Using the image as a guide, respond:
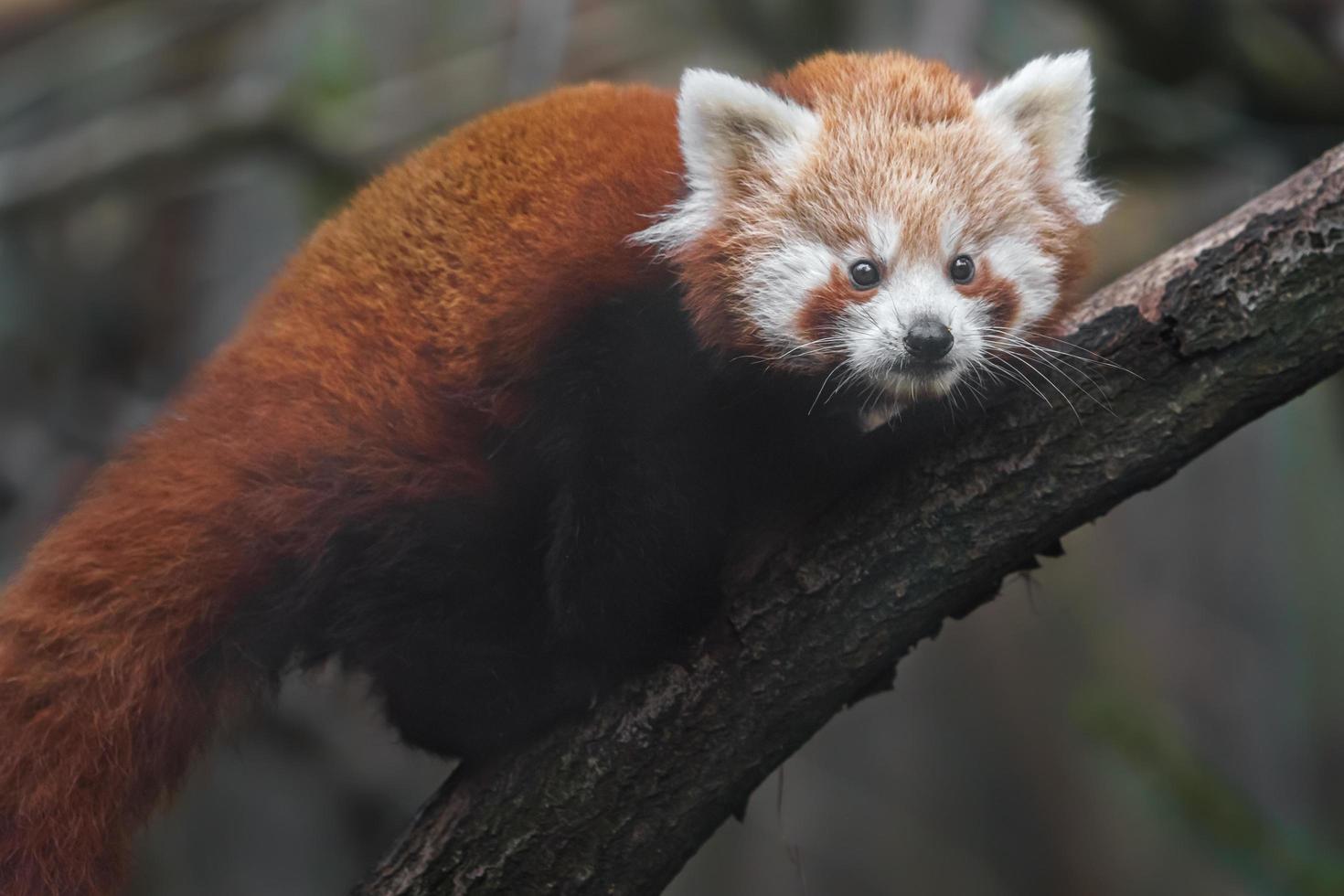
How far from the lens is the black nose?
1.75 m

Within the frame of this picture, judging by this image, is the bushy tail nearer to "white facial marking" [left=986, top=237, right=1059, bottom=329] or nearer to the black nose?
the black nose

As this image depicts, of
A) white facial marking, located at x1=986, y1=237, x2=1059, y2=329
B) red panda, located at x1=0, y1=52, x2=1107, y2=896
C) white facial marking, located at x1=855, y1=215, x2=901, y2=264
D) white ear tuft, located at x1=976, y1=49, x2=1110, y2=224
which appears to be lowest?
red panda, located at x1=0, y1=52, x2=1107, y2=896

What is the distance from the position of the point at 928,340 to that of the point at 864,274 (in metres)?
0.16

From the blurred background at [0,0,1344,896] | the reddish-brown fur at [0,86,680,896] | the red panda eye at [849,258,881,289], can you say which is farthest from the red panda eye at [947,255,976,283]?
the blurred background at [0,0,1344,896]

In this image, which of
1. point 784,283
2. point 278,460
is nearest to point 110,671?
point 278,460

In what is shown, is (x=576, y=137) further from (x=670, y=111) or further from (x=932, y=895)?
(x=932, y=895)

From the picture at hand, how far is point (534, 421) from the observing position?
6.72 ft

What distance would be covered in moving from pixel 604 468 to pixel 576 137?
612 millimetres

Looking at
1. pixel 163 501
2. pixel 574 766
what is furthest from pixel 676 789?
pixel 163 501

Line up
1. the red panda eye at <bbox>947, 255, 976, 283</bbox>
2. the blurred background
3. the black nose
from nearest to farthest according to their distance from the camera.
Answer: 1. the black nose
2. the red panda eye at <bbox>947, 255, 976, 283</bbox>
3. the blurred background

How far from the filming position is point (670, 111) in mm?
2217

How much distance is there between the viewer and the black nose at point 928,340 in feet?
5.76

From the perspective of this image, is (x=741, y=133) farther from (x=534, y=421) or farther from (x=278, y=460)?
(x=278, y=460)

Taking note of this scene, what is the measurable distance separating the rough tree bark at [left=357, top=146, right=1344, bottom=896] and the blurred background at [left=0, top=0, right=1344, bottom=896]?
1978mm
